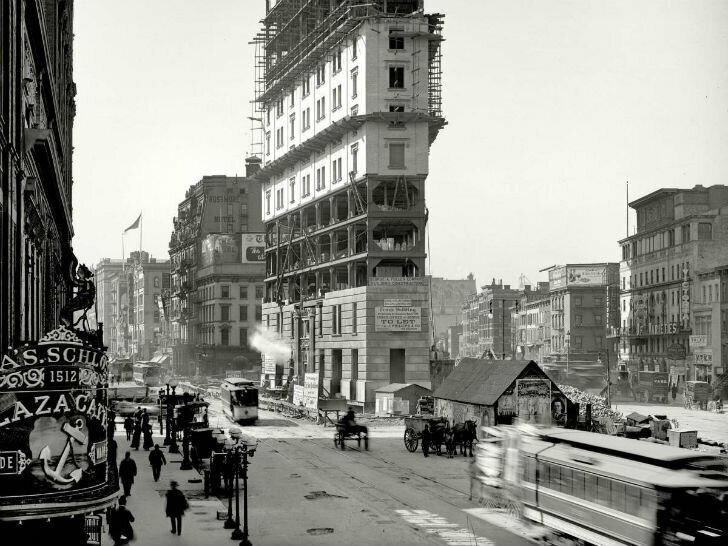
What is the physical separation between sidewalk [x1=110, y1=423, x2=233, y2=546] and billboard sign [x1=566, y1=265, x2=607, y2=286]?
97.6m

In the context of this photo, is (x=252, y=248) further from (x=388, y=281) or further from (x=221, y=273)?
(x=388, y=281)

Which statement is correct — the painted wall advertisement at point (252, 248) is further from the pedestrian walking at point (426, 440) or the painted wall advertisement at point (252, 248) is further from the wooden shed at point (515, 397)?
the pedestrian walking at point (426, 440)

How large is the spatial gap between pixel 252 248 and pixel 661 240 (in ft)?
171

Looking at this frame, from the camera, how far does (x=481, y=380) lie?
45.8 metres

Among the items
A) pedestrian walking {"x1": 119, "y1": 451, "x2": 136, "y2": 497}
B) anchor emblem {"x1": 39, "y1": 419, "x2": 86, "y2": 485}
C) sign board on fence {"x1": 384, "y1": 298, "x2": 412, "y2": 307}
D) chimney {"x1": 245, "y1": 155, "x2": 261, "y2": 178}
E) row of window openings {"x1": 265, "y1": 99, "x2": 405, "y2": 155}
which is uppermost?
chimney {"x1": 245, "y1": 155, "x2": 261, "y2": 178}

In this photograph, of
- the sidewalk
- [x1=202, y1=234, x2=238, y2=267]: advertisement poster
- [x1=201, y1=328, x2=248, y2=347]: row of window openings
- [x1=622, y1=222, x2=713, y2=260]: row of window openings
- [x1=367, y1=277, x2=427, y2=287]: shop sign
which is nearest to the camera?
the sidewalk

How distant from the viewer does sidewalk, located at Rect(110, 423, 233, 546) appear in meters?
25.3

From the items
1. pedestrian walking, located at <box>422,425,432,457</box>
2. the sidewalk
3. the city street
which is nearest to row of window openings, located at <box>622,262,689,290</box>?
the city street

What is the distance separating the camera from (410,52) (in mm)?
76688

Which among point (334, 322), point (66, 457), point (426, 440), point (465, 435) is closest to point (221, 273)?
point (334, 322)

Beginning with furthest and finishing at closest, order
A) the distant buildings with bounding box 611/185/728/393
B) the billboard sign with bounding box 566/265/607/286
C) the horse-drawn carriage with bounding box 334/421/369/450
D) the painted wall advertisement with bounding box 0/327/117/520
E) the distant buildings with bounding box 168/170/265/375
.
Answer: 1. the billboard sign with bounding box 566/265/607/286
2. the distant buildings with bounding box 168/170/265/375
3. the distant buildings with bounding box 611/185/728/393
4. the horse-drawn carriage with bounding box 334/421/369/450
5. the painted wall advertisement with bounding box 0/327/117/520

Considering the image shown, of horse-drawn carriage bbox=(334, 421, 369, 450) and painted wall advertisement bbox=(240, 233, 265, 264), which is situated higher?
painted wall advertisement bbox=(240, 233, 265, 264)

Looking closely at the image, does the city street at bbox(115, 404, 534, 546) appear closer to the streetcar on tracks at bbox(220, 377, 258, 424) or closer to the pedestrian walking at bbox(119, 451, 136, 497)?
the pedestrian walking at bbox(119, 451, 136, 497)

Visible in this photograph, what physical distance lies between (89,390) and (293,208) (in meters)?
77.7
